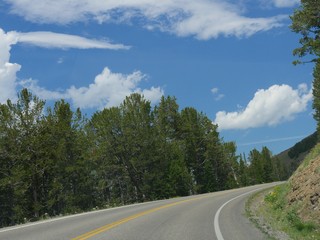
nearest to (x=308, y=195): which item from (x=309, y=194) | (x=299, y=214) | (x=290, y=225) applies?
(x=309, y=194)

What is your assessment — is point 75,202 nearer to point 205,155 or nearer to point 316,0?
point 205,155

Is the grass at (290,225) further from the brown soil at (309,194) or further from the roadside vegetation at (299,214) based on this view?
the brown soil at (309,194)

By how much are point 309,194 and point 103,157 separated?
132 feet

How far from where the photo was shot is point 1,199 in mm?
42219

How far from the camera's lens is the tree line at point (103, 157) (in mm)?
40312

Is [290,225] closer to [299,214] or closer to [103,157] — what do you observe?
[299,214]

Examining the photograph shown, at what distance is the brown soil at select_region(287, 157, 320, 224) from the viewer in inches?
506

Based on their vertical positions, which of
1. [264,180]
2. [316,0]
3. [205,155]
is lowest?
[264,180]

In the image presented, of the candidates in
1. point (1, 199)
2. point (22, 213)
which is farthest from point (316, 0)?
point (1, 199)

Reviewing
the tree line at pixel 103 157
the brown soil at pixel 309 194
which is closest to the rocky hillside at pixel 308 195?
the brown soil at pixel 309 194

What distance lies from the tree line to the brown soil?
64.1 ft

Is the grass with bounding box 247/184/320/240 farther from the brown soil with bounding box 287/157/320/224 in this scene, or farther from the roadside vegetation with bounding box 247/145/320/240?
the brown soil with bounding box 287/157/320/224

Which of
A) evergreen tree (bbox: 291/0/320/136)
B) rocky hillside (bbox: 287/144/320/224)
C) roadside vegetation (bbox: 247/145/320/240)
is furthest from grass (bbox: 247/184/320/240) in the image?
evergreen tree (bbox: 291/0/320/136)

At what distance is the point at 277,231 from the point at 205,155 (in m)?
56.0
